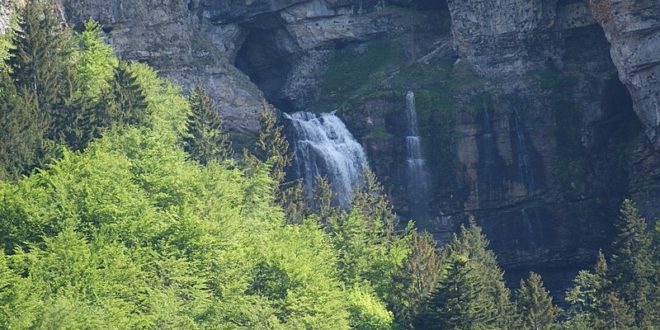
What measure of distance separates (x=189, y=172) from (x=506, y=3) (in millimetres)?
39470

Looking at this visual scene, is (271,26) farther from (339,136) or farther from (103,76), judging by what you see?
(103,76)

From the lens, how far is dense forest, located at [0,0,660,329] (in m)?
98.0

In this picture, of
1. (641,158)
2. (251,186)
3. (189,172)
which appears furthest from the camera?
(641,158)

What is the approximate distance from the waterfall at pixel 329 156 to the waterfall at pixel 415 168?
365 cm

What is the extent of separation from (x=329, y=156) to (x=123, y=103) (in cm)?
2230

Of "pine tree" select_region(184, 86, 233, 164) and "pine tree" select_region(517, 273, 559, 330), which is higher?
"pine tree" select_region(184, 86, 233, 164)

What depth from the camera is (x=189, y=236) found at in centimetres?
10606

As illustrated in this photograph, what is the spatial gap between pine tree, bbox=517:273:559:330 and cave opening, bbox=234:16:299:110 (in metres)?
39.5

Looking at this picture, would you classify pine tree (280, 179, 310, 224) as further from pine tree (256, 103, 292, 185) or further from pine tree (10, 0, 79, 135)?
pine tree (10, 0, 79, 135)

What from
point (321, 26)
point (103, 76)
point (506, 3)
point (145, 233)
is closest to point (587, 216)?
point (506, 3)

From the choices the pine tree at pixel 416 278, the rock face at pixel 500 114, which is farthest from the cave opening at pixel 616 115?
the pine tree at pixel 416 278

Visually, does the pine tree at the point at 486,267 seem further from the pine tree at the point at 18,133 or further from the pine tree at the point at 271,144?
the pine tree at the point at 18,133

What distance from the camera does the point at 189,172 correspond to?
115250 mm

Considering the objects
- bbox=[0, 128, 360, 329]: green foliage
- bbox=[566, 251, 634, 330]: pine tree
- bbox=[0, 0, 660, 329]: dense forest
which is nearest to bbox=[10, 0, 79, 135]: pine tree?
bbox=[0, 0, 660, 329]: dense forest
